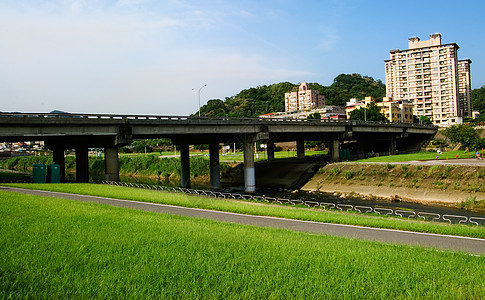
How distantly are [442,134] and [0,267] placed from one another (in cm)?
11962

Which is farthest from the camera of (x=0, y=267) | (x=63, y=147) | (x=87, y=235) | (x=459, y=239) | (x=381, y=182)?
(x=63, y=147)

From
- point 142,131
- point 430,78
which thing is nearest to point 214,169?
point 142,131

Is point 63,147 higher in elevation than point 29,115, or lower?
lower

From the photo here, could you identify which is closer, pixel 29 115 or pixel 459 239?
pixel 459 239

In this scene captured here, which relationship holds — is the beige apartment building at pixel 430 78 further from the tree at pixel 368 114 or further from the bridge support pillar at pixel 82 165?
the bridge support pillar at pixel 82 165

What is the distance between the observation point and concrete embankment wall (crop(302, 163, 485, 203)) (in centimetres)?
4222

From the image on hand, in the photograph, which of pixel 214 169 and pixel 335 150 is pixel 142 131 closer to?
pixel 214 169

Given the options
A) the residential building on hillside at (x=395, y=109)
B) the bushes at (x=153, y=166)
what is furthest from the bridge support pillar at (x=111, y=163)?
the residential building on hillside at (x=395, y=109)

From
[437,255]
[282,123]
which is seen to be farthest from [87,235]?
[282,123]

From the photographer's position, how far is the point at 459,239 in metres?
16.3

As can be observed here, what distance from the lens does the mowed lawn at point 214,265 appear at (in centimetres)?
911

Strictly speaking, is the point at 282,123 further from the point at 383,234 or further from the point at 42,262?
the point at 42,262

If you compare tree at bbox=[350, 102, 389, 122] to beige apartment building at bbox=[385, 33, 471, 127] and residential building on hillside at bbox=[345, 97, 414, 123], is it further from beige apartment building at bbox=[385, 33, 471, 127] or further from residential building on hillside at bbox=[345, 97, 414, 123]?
beige apartment building at bbox=[385, 33, 471, 127]

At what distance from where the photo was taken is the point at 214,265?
11.0 metres
